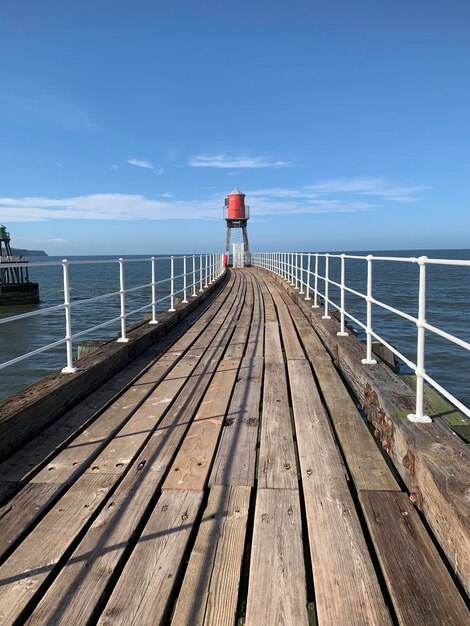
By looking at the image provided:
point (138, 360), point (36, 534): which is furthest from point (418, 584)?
point (138, 360)

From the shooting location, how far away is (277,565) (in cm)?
183

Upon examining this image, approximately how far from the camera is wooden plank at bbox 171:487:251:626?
160cm

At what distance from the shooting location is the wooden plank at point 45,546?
165cm

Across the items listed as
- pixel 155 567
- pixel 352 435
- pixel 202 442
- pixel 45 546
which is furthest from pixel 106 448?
pixel 352 435

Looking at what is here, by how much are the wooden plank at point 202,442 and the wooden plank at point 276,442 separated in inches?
11.9

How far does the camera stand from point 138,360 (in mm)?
5133

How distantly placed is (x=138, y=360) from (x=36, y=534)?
10.4 ft

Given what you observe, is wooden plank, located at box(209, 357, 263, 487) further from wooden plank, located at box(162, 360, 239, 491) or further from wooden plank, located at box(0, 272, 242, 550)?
wooden plank, located at box(0, 272, 242, 550)

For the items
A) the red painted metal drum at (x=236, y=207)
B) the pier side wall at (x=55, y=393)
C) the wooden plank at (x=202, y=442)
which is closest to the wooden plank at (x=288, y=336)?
the wooden plank at (x=202, y=442)

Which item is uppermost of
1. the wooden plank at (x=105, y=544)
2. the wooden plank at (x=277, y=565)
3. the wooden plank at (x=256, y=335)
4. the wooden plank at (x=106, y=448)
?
the wooden plank at (x=256, y=335)

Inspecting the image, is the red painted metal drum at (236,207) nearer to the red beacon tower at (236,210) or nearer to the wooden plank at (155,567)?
the red beacon tower at (236,210)

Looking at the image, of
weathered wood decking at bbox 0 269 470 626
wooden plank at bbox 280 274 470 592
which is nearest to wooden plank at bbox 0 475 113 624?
weathered wood decking at bbox 0 269 470 626

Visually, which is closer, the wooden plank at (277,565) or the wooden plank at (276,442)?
the wooden plank at (277,565)

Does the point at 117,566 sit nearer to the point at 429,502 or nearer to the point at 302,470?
the point at 302,470
